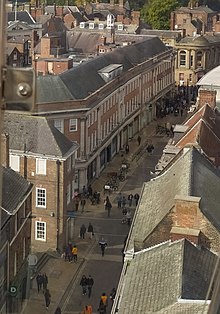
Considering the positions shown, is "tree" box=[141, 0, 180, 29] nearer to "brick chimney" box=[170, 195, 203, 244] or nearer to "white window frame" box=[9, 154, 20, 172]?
"white window frame" box=[9, 154, 20, 172]

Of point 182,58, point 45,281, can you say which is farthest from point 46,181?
point 182,58

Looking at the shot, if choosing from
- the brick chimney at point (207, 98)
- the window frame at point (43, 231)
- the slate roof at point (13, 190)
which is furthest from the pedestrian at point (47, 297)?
the brick chimney at point (207, 98)

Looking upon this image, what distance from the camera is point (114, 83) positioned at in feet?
64.5

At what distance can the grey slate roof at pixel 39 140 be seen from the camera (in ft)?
40.3

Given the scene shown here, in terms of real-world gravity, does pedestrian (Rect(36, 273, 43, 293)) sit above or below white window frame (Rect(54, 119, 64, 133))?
below

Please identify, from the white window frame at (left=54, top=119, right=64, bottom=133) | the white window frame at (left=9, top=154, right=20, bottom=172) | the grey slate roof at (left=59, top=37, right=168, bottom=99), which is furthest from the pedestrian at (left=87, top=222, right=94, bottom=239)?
the grey slate roof at (left=59, top=37, right=168, bottom=99)

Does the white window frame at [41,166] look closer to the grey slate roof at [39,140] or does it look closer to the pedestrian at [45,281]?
the grey slate roof at [39,140]

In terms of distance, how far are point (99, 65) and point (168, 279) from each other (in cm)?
1417

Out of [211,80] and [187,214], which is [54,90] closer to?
[211,80]

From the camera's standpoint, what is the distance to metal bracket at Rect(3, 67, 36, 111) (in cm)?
158

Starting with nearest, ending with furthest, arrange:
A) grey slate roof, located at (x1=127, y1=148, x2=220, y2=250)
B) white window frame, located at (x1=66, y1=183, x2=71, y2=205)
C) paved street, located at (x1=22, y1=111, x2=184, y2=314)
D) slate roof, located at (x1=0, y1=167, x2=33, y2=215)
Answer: grey slate roof, located at (x1=127, y1=148, x2=220, y2=250)
slate roof, located at (x1=0, y1=167, x2=33, y2=215)
paved street, located at (x1=22, y1=111, x2=184, y2=314)
white window frame, located at (x1=66, y1=183, x2=71, y2=205)

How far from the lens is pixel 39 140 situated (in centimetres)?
1244

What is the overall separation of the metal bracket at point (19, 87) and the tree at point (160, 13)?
121 feet

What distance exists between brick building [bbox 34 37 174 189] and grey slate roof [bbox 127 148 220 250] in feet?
18.1
